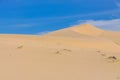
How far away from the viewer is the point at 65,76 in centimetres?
955

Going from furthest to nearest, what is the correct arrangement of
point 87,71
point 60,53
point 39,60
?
1. point 60,53
2. point 39,60
3. point 87,71

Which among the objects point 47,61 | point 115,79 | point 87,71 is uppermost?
point 47,61

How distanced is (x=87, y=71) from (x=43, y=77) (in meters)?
2.08

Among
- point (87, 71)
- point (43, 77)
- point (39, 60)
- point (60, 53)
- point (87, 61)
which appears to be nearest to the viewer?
point (43, 77)

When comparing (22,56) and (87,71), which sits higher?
(22,56)

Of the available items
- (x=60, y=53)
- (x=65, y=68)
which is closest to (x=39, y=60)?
(x=65, y=68)

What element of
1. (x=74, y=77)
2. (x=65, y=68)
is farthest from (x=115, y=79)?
(x=65, y=68)

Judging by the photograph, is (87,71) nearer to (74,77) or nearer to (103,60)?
(74,77)

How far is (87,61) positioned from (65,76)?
3398 millimetres

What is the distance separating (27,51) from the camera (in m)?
13.6

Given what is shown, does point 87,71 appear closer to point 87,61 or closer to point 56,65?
point 56,65

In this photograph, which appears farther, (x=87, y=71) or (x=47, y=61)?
(x=47, y=61)

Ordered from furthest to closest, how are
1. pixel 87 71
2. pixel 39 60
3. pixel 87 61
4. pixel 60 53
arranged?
pixel 60 53 → pixel 87 61 → pixel 39 60 → pixel 87 71

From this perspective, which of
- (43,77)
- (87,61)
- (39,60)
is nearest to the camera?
(43,77)
